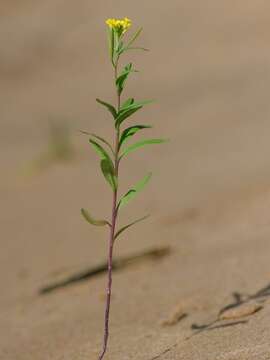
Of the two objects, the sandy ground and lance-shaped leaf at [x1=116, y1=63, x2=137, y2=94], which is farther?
the sandy ground

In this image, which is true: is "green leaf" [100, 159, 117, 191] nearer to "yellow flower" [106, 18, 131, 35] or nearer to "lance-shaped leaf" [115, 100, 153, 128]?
"lance-shaped leaf" [115, 100, 153, 128]

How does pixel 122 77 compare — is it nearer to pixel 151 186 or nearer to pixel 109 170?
pixel 109 170

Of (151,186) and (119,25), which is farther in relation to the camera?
(151,186)

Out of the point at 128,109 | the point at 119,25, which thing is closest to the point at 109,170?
the point at 128,109

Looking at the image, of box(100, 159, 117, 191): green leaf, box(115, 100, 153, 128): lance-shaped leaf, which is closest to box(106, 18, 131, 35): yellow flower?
box(115, 100, 153, 128): lance-shaped leaf

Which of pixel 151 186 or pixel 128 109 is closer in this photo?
pixel 128 109

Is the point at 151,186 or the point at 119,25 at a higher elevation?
the point at 119,25

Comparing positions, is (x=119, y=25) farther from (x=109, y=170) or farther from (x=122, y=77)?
(x=109, y=170)

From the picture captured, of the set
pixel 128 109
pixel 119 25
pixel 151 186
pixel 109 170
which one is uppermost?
pixel 119 25

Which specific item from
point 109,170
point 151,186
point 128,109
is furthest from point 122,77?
point 151,186
